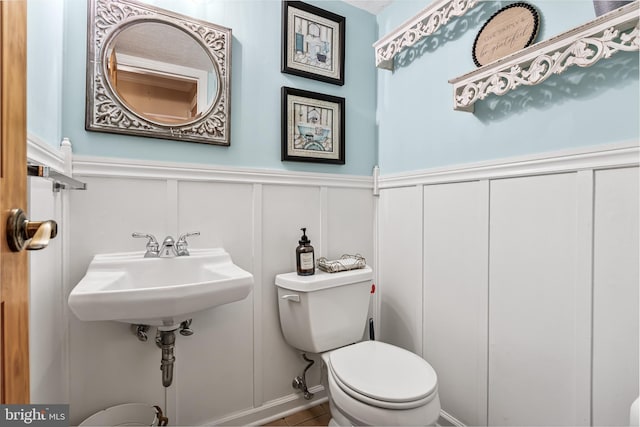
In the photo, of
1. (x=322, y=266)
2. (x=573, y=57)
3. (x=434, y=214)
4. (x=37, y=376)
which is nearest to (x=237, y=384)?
(x=322, y=266)

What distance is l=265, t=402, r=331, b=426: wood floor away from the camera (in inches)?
58.9

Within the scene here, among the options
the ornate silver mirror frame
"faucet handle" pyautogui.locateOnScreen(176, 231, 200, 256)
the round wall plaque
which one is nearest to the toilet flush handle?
"faucet handle" pyautogui.locateOnScreen(176, 231, 200, 256)

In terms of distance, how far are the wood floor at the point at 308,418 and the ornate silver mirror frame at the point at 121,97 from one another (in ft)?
4.54

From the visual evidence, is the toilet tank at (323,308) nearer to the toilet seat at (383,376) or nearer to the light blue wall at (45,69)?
the toilet seat at (383,376)

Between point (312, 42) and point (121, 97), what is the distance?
38.1 inches

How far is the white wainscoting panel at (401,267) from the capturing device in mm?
1560

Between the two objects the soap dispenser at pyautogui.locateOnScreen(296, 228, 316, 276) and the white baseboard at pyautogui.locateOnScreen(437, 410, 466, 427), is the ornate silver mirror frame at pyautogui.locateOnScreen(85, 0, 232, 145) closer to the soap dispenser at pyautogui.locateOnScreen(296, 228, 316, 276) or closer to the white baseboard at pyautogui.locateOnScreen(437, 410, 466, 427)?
the soap dispenser at pyautogui.locateOnScreen(296, 228, 316, 276)

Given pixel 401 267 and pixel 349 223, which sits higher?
pixel 349 223

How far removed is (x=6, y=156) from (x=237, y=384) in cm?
135

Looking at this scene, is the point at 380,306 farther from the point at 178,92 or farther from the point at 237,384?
the point at 178,92

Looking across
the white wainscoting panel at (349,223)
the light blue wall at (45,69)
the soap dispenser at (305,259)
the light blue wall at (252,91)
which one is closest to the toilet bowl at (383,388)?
Result: the soap dispenser at (305,259)

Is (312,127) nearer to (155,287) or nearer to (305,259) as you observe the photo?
(305,259)

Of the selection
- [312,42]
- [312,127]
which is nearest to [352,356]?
[312,127]

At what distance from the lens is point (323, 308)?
55.0 inches
